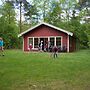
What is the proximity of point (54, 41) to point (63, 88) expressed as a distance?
2643cm

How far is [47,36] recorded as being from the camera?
3575 cm

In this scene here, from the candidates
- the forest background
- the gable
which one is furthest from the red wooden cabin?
the forest background

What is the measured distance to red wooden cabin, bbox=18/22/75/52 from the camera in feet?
115

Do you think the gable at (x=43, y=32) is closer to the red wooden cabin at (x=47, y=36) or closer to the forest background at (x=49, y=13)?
the red wooden cabin at (x=47, y=36)

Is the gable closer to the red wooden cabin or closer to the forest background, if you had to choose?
the red wooden cabin

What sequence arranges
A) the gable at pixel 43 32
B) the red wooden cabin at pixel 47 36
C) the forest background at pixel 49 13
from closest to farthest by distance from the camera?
1. the red wooden cabin at pixel 47 36
2. the gable at pixel 43 32
3. the forest background at pixel 49 13

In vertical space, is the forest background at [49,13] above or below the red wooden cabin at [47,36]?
above

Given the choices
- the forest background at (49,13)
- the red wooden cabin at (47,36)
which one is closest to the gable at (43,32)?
the red wooden cabin at (47,36)

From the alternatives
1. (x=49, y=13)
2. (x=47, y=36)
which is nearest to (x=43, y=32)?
(x=47, y=36)

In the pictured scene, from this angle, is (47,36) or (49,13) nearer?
(47,36)

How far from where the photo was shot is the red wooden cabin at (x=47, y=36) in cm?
3491

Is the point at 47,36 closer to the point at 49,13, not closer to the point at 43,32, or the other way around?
the point at 43,32

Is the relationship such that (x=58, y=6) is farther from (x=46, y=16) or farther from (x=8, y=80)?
(x=8, y=80)

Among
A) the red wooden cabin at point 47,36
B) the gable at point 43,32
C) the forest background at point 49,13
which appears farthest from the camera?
the forest background at point 49,13
